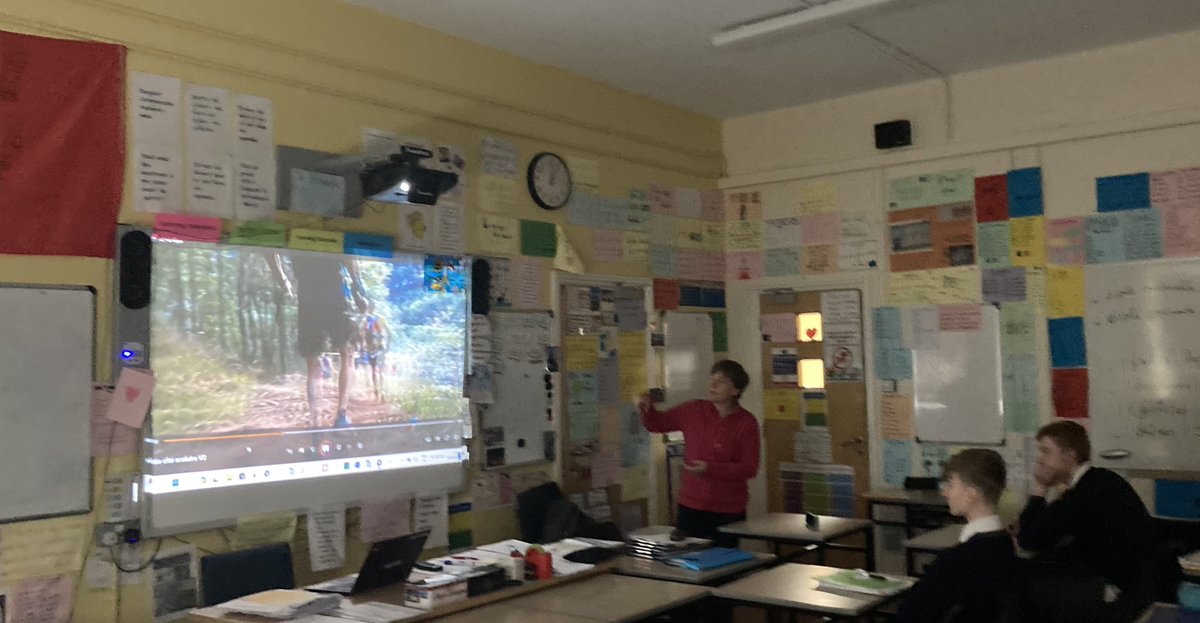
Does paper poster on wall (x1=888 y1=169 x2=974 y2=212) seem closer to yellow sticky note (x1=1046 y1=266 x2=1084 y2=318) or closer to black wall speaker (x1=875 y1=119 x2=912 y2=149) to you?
black wall speaker (x1=875 y1=119 x2=912 y2=149)

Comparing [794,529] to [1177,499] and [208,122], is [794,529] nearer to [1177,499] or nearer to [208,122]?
[1177,499]

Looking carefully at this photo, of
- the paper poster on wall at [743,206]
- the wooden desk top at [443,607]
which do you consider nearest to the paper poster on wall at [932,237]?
the paper poster on wall at [743,206]

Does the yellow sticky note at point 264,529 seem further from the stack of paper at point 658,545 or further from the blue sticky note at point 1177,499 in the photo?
the blue sticky note at point 1177,499

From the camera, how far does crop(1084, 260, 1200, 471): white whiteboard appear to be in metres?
4.75

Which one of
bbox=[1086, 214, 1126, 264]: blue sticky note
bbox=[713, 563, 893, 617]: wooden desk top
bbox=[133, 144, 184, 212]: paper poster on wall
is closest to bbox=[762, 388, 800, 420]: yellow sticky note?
bbox=[1086, 214, 1126, 264]: blue sticky note

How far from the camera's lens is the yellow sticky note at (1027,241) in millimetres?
5195

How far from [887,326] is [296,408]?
3.49 metres

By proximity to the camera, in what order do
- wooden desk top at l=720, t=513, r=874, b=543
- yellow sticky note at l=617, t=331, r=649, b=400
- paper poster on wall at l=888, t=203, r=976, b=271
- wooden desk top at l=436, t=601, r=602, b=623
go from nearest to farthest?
wooden desk top at l=436, t=601, r=602, b=623, wooden desk top at l=720, t=513, r=874, b=543, paper poster on wall at l=888, t=203, r=976, b=271, yellow sticky note at l=617, t=331, r=649, b=400

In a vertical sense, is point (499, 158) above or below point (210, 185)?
above

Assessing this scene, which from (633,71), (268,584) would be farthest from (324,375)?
(633,71)

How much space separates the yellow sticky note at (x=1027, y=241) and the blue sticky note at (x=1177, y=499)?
4.21 feet

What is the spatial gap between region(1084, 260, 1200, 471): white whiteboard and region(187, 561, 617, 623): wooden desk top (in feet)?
9.88

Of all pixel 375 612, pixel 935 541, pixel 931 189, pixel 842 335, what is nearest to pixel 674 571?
pixel 375 612

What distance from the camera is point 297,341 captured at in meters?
3.92
